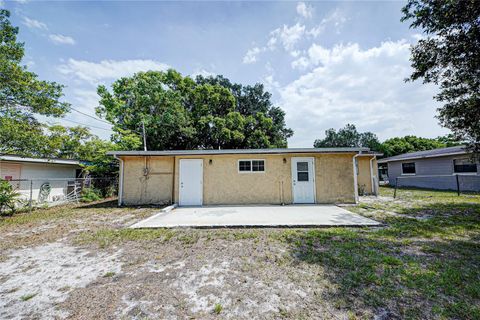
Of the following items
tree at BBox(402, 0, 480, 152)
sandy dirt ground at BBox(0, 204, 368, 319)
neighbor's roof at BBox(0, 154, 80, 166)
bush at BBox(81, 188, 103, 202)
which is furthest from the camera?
bush at BBox(81, 188, 103, 202)

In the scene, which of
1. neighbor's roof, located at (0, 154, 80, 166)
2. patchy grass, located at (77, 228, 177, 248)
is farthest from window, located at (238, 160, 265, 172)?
neighbor's roof, located at (0, 154, 80, 166)

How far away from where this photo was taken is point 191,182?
339 inches

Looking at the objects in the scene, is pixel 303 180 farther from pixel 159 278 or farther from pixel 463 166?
pixel 463 166

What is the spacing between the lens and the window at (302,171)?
849 cm

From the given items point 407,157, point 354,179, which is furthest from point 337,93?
point 407,157

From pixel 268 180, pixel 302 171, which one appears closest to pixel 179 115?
pixel 268 180

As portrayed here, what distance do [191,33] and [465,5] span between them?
344 inches

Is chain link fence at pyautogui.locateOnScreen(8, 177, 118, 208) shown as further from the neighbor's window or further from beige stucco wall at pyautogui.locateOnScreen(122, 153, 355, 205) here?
the neighbor's window

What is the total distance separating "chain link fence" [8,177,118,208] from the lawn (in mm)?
5965

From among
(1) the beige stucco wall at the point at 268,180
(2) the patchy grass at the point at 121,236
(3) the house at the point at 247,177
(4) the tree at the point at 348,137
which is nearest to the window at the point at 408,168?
(3) the house at the point at 247,177

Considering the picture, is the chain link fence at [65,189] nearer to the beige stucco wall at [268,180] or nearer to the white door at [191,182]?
the beige stucco wall at [268,180]

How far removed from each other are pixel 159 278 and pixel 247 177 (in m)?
6.00

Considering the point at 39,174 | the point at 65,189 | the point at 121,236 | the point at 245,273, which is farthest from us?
the point at 65,189

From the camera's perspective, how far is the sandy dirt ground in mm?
2147
